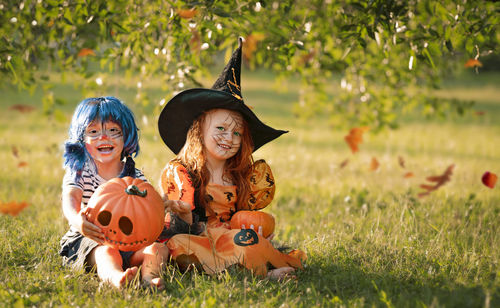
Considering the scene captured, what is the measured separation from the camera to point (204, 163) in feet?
13.0

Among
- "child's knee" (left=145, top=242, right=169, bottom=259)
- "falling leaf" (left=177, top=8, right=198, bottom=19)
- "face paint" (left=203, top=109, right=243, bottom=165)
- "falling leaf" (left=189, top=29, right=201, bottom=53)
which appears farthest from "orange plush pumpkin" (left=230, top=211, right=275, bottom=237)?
"falling leaf" (left=189, top=29, right=201, bottom=53)

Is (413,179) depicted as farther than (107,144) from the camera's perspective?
Yes

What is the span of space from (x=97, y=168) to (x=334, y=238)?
1925 mm

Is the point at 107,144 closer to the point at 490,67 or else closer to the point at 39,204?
the point at 39,204

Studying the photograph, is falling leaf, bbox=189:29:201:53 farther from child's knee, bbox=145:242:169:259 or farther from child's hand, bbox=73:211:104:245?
child's hand, bbox=73:211:104:245

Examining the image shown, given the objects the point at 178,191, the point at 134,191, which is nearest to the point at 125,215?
the point at 134,191

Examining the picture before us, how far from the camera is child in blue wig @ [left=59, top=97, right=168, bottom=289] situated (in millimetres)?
3484

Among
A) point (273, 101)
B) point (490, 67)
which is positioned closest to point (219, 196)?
point (273, 101)

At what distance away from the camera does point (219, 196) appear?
396 cm

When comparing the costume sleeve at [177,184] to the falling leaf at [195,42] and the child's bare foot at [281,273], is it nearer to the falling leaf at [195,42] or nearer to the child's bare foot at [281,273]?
the child's bare foot at [281,273]

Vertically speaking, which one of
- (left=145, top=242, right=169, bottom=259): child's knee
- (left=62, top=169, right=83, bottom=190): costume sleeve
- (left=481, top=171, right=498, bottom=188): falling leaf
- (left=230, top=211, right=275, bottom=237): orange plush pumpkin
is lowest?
(left=145, top=242, right=169, bottom=259): child's knee

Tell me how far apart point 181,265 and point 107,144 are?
983 millimetres

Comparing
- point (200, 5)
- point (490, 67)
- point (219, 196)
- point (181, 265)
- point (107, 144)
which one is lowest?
point (181, 265)

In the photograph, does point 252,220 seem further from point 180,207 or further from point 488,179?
point 488,179
